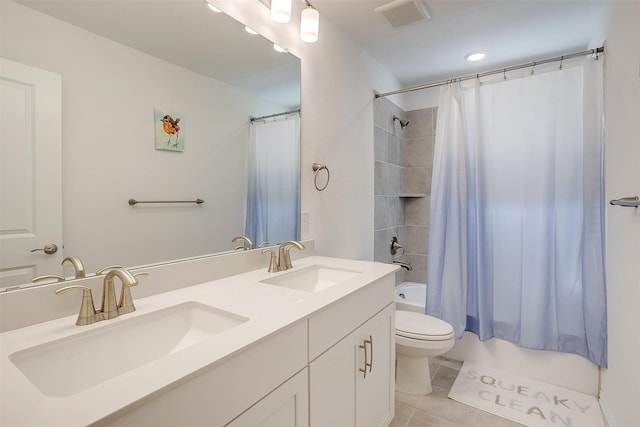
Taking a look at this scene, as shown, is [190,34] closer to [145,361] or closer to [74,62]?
[74,62]

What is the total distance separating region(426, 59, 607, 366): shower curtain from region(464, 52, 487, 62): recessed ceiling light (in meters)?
0.49

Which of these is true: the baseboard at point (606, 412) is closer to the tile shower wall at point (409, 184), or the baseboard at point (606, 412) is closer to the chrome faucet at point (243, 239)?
the tile shower wall at point (409, 184)

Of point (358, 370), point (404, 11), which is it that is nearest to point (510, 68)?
point (404, 11)

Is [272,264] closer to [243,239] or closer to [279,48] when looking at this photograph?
[243,239]

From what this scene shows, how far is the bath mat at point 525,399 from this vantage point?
1680mm

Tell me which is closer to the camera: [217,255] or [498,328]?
[217,255]

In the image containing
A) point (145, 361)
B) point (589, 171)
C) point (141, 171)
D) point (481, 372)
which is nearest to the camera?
point (145, 361)

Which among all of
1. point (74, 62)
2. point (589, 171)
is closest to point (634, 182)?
point (589, 171)

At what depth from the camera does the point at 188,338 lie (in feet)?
3.08

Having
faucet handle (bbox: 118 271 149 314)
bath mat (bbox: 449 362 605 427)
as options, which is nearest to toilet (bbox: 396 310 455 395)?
bath mat (bbox: 449 362 605 427)

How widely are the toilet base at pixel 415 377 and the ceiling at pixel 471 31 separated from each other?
2.20m

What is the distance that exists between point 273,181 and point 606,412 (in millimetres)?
2209

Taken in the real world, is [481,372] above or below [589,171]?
below

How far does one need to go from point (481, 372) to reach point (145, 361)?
218 cm
